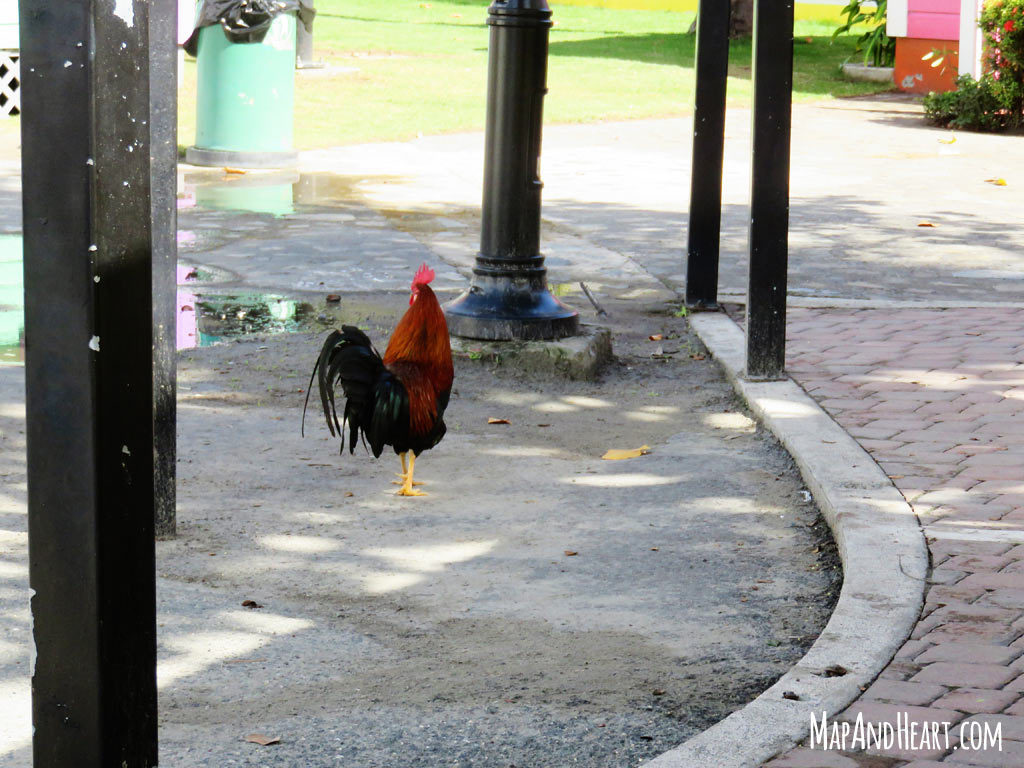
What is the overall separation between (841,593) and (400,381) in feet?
6.05

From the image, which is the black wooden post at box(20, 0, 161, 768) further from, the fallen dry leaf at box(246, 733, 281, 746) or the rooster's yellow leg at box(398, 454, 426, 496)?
the rooster's yellow leg at box(398, 454, 426, 496)

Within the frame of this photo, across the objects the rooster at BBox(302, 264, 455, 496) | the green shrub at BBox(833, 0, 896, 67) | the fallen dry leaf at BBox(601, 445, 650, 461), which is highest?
the green shrub at BBox(833, 0, 896, 67)

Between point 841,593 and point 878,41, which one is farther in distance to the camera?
point 878,41

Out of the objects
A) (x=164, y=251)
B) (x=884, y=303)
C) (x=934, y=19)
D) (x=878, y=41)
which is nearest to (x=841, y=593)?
(x=164, y=251)

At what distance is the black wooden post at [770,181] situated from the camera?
596 cm

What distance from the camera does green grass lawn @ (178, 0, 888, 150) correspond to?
16.8 m

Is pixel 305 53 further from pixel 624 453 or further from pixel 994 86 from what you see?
pixel 624 453

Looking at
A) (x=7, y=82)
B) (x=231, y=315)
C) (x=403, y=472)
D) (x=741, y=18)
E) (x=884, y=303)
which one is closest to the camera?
(x=403, y=472)

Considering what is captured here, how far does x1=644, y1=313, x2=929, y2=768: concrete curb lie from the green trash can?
7.92 meters

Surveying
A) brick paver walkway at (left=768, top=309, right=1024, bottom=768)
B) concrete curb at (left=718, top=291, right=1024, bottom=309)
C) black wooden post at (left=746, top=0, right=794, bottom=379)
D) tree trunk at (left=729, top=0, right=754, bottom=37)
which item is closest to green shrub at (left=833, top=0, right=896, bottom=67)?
tree trunk at (left=729, top=0, right=754, bottom=37)

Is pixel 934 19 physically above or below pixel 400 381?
above

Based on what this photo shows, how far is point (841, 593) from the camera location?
388 cm

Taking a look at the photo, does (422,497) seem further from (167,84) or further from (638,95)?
(638,95)

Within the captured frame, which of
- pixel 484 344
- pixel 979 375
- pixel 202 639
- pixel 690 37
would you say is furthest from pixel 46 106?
pixel 690 37
